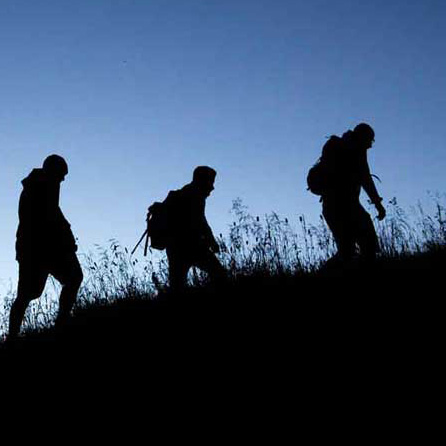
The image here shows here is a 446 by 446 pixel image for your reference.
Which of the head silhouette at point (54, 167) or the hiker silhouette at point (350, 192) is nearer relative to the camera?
the hiker silhouette at point (350, 192)

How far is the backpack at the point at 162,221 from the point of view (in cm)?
584

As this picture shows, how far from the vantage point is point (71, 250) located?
5.59m

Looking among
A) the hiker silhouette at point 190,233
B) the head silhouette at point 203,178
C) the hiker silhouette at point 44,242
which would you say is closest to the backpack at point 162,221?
the hiker silhouette at point 190,233

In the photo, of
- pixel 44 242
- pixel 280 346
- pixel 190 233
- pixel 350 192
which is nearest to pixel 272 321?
pixel 280 346

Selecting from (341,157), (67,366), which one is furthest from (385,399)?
(341,157)

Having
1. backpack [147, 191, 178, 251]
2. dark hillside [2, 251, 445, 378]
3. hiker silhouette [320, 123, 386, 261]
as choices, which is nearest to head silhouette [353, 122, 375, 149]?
hiker silhouette [320, 123, 386, 261]

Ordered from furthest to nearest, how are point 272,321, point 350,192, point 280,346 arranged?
point 350,192, point 272,321, point 280,346

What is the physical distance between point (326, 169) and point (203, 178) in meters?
1.33

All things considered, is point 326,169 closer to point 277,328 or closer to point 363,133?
point 363,133

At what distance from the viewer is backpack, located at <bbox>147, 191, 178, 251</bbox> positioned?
5.84 m

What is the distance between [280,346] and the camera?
140 inches

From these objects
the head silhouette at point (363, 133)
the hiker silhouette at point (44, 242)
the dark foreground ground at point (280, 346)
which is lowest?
the dark foreground ground at point (280, 346)

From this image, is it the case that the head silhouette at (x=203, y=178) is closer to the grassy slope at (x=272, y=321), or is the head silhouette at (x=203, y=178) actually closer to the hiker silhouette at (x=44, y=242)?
the grassy slope at (x=272, y=321)

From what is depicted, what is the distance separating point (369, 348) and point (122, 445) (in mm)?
1502
